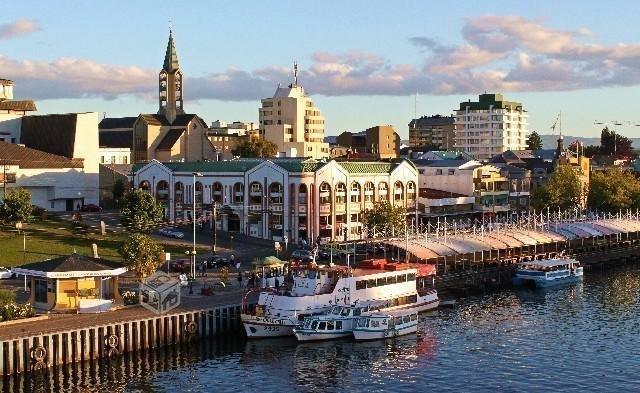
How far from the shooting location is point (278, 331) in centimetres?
8181

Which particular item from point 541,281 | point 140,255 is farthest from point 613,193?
point 140,255

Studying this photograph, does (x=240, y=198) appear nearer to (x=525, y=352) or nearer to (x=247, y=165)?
(x=247, y=165)

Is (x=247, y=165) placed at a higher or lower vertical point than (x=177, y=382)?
higher

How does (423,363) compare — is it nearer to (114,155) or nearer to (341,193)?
(341,193)

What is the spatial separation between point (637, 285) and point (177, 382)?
7155 centimetres

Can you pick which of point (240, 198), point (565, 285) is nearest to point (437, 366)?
point (565, 285)

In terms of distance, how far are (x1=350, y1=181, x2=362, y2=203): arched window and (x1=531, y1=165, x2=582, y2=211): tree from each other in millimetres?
45056

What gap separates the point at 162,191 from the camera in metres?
151

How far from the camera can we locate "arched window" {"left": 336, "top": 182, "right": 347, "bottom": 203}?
13938cm

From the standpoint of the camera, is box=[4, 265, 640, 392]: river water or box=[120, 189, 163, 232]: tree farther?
box=[120, 189, 163, 232]: tree

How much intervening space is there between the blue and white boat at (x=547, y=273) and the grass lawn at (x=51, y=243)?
41004mm

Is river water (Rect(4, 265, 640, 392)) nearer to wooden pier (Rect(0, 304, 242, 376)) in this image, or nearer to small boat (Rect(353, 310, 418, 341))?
small boat (Rect(353, 310, 418, 341))

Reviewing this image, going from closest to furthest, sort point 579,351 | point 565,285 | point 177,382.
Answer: point 177,382
point 579,351
point 565,285

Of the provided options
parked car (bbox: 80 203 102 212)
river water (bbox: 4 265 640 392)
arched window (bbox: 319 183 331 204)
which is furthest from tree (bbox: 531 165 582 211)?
parked car (bbox: 80 203 102 212)
